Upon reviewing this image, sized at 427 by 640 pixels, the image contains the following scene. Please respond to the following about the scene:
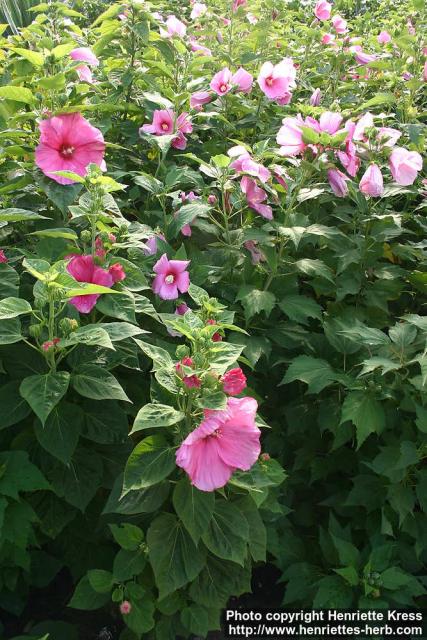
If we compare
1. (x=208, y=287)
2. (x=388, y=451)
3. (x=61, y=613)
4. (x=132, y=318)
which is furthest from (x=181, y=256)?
(x=61, y=613)

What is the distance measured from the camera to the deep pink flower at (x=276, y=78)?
263 centimetres

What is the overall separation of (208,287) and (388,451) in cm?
85

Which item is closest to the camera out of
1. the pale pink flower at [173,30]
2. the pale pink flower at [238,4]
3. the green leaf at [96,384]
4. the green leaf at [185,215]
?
the green leaf at [96,384]

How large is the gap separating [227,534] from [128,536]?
0.92 feet

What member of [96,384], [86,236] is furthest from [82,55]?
[96,384]

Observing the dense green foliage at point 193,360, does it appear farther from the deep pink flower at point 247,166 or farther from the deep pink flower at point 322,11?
the deep pink flower at point 322,11

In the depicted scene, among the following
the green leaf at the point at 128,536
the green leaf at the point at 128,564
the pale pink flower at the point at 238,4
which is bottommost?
the green leaf at the point at 128,564

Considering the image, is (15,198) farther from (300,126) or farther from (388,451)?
(388,451)

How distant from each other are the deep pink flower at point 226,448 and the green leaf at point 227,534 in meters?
0.22

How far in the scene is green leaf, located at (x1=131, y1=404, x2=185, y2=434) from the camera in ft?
4.78

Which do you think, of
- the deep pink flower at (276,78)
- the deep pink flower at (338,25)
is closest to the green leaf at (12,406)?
the deep pink flower at (276,78)

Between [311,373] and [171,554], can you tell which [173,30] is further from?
[171,554]

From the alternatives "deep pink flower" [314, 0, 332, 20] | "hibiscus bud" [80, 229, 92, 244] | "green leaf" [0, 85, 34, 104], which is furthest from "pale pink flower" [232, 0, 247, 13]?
"hibiscus bud" [80, 229, 92, 244]

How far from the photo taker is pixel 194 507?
1.55 metres
